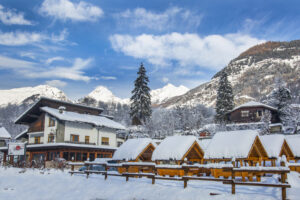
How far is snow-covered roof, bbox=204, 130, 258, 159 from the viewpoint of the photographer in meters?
17.2

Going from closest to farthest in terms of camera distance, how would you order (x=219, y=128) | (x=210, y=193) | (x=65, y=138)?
(x=210, y=193) → (x=65, y=138) → (x=219, y=128)

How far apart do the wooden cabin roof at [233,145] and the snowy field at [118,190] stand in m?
1.94

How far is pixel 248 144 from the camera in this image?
1730cm

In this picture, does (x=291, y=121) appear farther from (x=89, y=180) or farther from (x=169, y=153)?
(x=89, y=180)

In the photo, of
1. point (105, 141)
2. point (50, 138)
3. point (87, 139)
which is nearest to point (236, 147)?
point (87, 139)

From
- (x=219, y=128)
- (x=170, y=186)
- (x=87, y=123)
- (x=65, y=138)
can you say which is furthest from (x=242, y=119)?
(x=170, y=186)

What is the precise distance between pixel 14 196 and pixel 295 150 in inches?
853

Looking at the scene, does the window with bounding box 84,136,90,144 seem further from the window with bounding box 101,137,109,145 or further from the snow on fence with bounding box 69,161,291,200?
the snow on fence with bounding box 69,161,291,200

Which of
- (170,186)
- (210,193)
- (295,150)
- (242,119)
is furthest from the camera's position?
(242,119)

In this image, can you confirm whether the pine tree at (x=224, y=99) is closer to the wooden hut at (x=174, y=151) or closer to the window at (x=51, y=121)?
the window at (x=51, y=121)

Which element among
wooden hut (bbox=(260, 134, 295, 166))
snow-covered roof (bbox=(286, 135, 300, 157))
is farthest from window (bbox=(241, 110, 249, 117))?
wooden hut (bbox=(260, 134, 295, 166))

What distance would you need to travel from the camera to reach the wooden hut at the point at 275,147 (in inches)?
806

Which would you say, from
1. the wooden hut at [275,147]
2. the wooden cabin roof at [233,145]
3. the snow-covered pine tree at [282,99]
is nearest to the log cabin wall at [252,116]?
the snow-covered pine tree at [282,99]

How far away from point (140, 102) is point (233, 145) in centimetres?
5098
